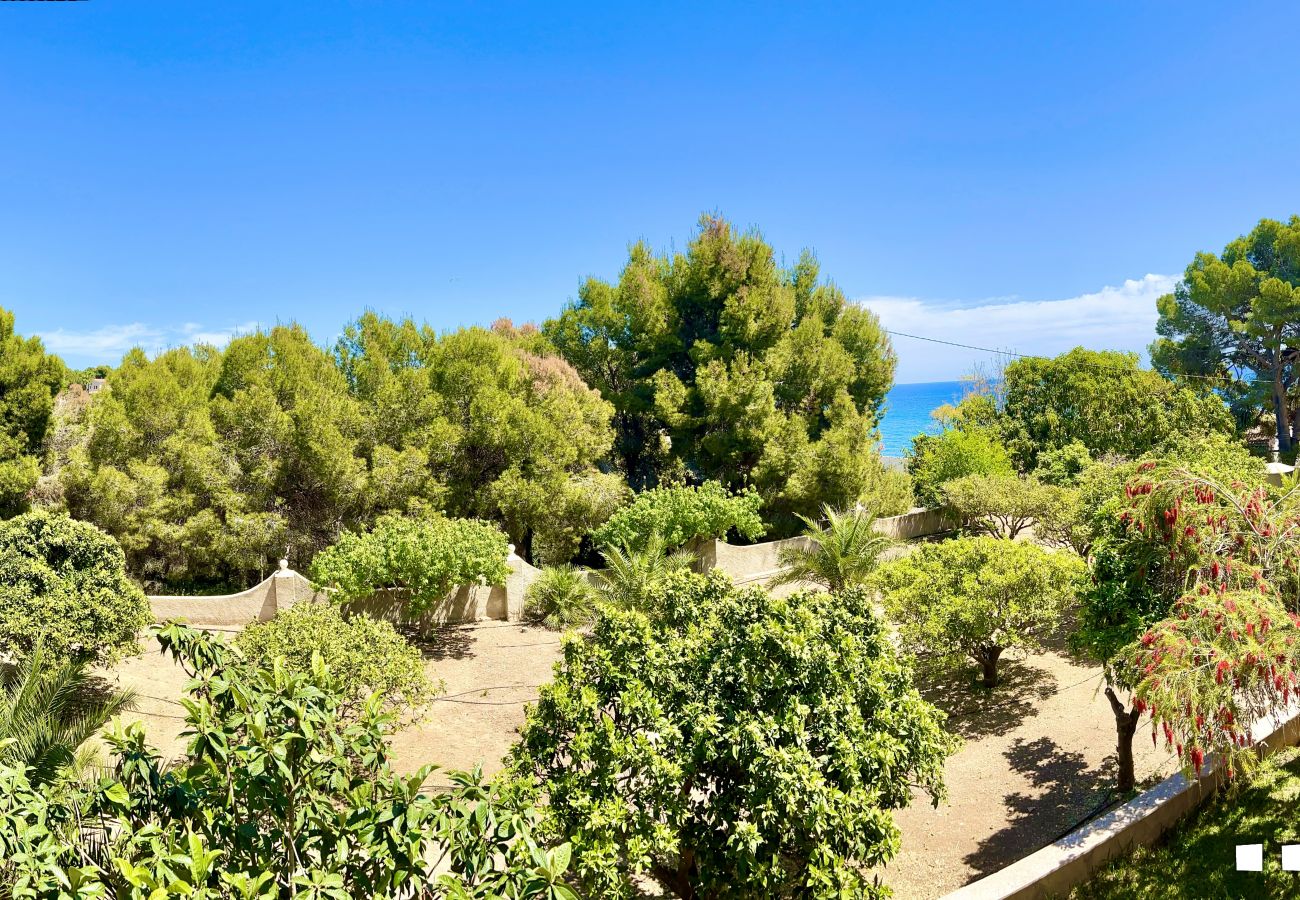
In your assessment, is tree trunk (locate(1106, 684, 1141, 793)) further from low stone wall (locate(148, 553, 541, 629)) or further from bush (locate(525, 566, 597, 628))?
low stone wall (locate(148, 553, 541, 629))

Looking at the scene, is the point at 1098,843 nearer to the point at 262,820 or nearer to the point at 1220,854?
the point at 1220,854

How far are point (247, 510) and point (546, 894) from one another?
16.9 m

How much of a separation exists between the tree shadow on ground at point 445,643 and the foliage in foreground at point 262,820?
10.3 metres

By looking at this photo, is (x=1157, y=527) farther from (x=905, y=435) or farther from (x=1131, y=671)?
(x=905, y=435)

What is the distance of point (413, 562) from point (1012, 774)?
10160 mm

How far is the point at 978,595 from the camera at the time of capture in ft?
36.2

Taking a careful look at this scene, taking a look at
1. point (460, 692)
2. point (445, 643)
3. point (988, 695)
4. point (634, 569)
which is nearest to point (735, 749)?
point (988, 695)

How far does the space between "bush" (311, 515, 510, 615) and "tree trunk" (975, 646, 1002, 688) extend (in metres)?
8.63

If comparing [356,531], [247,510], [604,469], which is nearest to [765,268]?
[604,469]

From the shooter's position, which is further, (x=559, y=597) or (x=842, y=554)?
(x=559, y=597)

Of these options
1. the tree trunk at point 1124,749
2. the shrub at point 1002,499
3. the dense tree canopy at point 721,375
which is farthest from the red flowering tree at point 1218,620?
the dense tree canopy at point 721,375

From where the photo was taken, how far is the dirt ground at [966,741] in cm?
812

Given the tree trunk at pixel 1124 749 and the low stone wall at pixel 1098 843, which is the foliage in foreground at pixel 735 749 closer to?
the low stone wall at pixel 1098 843

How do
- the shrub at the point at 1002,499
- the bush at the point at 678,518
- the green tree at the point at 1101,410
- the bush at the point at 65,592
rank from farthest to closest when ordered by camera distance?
the green tree at the point at 1101,410 → the shrub at the point at 1002,499 → the bush at the point at 678,518 → the bush at the point at 65,592
